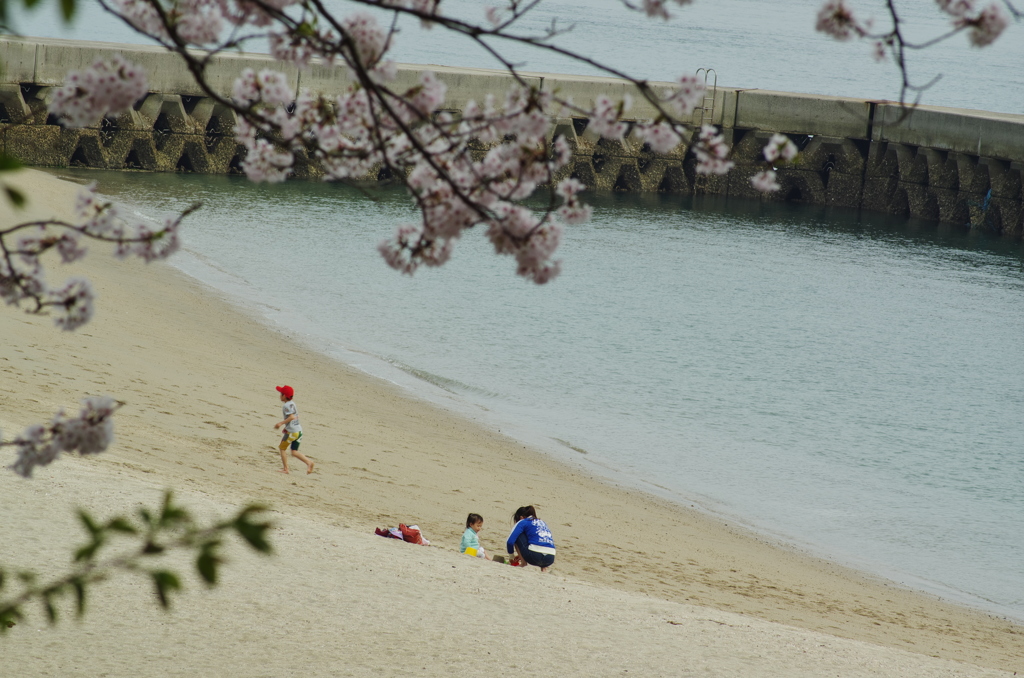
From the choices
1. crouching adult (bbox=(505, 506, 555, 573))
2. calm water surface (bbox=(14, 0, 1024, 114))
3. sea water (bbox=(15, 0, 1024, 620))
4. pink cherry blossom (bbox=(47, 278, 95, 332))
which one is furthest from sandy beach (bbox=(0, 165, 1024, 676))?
calm water surface (bbox=(14, 0, 1024, 114))

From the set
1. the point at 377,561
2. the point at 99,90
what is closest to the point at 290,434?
the point at 377,561

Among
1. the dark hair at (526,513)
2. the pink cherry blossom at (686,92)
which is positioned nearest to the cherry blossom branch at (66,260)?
the pink cherry blossom at (686,92)

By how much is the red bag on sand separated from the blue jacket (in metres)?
1.03

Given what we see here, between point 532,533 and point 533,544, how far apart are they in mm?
110

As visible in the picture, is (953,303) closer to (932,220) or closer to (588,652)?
(932,220)

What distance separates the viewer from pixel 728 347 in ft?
92.0

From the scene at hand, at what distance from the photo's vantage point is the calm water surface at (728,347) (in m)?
18.5

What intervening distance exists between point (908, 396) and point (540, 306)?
9.95 meters

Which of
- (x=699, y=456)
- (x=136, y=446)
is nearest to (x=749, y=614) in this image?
(x=136, y=446)

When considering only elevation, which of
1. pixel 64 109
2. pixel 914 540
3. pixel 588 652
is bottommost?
pixel 914 540

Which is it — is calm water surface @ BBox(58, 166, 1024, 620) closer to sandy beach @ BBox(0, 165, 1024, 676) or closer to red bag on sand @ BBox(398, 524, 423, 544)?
sandy beach @ BBox(0, 165, 1024, 676)

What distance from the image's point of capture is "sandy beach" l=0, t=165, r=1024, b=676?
8047 millimetres

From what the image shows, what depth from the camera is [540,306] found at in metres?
30.6

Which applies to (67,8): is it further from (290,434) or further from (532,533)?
(290,434)
